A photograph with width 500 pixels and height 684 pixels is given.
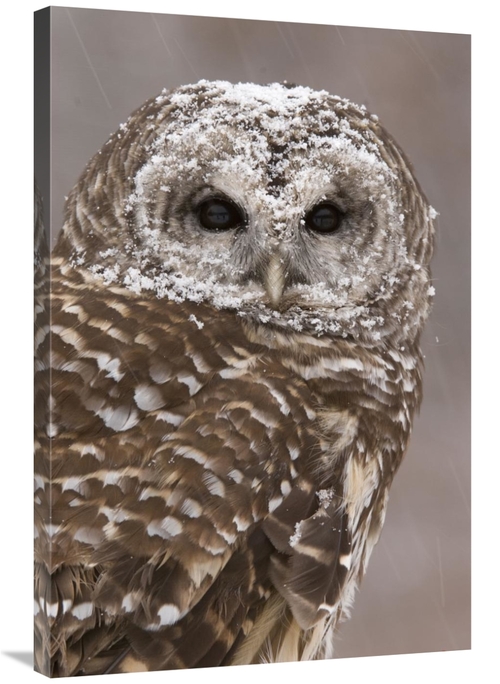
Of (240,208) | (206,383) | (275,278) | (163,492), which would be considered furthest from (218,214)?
(163,492)

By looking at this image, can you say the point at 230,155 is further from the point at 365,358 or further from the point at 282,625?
the point at 282,625

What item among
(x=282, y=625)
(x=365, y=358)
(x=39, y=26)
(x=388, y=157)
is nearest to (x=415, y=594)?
(x=282, y=625)

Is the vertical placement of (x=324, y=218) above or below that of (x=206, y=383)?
above

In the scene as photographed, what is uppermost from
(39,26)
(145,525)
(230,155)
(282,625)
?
(39,26)

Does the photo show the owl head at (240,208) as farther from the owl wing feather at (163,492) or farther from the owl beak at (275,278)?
the owl wing feather at (163,492)

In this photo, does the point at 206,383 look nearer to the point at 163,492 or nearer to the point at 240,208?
the point at 163,492
